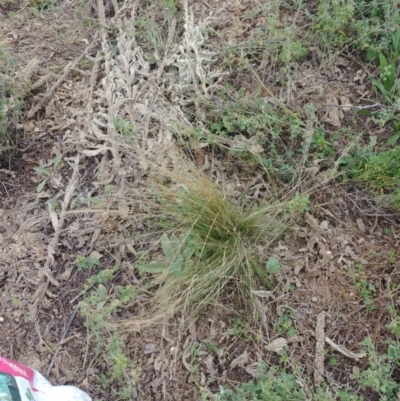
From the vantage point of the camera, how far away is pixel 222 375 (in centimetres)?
194

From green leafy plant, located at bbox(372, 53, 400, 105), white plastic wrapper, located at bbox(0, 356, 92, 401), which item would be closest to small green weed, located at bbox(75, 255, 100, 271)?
white plastic wrapper, located at bbox(0, 356, 92, 401)

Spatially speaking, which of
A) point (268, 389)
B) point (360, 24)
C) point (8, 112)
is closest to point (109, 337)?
point (268, 389)

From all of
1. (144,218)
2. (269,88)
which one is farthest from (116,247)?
(269,88)

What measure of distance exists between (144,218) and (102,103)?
73 centimetres

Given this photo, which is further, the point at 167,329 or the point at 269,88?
the point at 269,88

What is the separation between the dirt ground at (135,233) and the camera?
197 centimetres

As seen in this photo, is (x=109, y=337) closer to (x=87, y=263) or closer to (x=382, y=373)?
(x=87, y=263)

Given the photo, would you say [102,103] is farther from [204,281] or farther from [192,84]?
[204,281]

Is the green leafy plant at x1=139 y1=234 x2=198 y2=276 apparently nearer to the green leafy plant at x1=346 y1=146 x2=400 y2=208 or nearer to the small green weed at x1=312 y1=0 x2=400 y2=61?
the green leafy plant at x1=346 y1=146 x2=400 y2=208

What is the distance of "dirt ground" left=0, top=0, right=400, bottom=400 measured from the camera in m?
1.97

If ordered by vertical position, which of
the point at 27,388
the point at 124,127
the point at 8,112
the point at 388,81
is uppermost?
the point at 8,112

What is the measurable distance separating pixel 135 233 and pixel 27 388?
0.76m

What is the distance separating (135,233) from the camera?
7.34ft

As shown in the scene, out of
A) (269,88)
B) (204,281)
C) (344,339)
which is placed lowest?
(344,339)
